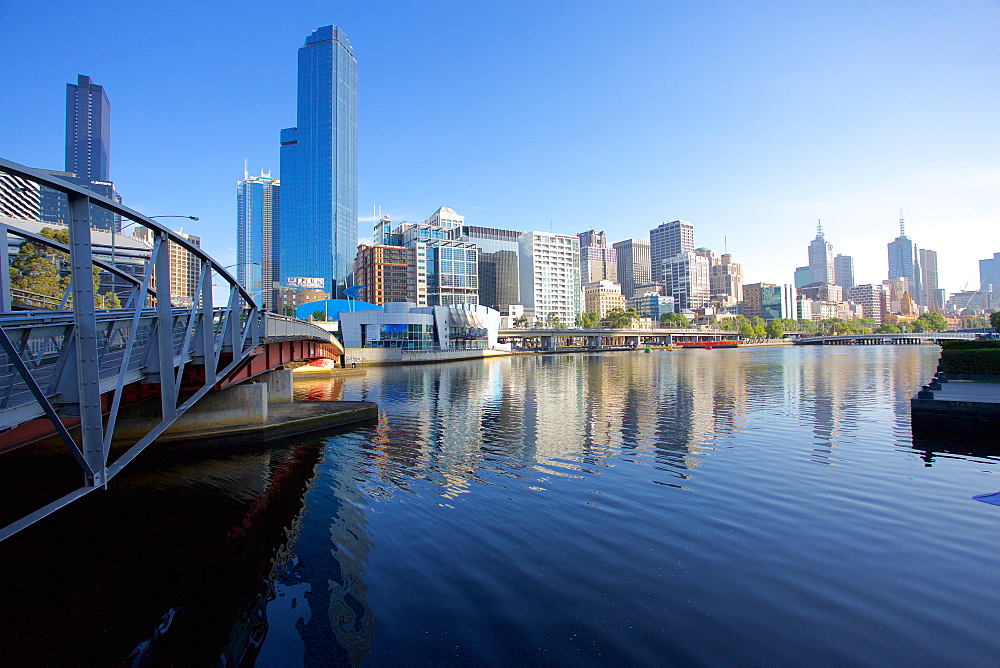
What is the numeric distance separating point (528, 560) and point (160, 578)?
8.19 metres

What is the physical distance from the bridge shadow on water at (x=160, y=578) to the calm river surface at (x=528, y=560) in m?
0.06

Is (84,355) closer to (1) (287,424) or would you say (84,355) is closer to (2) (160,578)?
(2) (160,578)

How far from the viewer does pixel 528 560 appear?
38.9 ft

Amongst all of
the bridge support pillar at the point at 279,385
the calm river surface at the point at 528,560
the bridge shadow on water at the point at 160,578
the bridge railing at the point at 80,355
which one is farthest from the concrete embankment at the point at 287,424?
the bridge railing at the point at 80,355

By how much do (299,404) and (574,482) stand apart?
22610 mm

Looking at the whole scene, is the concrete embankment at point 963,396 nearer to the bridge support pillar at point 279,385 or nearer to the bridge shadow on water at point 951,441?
the bridge shadow on water at point 951,441

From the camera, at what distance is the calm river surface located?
883cm

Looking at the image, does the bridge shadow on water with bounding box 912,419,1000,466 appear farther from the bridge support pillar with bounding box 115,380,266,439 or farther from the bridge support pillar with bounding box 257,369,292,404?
the bridge support pillar with bounding box 257,369,292,404

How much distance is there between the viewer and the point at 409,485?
18312 millimetres

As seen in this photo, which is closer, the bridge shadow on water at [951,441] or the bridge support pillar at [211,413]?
the bridge shadow on water at [951,441]

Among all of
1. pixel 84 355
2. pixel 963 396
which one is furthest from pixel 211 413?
pixel 963 396

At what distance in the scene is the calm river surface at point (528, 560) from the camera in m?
8.83

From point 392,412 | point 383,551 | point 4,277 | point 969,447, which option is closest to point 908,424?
point 969,447

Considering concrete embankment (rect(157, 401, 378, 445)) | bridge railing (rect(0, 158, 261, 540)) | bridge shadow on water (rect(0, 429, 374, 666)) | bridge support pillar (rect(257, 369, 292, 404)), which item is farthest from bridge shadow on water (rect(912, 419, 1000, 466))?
bridge support pillar (rect(257, 369, 292, 404))
